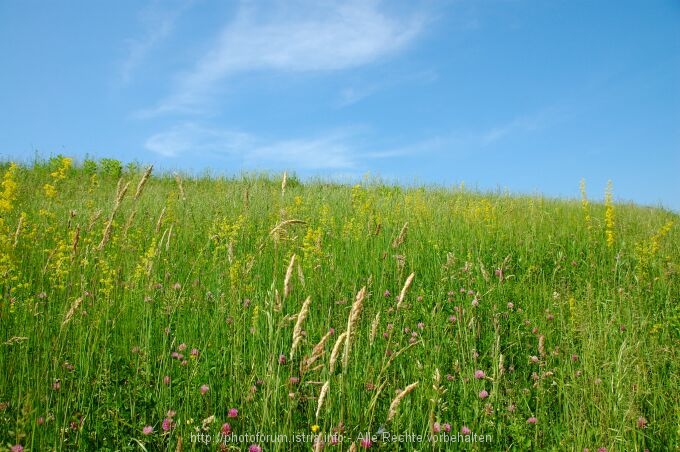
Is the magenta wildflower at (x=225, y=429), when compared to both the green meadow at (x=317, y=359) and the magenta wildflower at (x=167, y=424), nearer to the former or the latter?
the green meadow at (x=317, y=359)

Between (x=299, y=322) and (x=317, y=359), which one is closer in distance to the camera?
(x=299, y=322)

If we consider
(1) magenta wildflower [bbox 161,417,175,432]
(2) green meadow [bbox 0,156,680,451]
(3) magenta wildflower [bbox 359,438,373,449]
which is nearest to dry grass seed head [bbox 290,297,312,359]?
(2) green meadow [bbox 0,156,680,451]

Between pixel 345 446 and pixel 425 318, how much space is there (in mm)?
1597

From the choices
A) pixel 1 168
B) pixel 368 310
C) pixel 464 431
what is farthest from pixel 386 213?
pixel 1 168

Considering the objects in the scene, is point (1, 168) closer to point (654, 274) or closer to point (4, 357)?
point (4, 357)

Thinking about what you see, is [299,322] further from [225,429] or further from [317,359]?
[317,359]

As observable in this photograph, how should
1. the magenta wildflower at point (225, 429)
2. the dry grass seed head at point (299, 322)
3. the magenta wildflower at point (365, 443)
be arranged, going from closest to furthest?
1. the dry grass seed head at point (299, 322)
2. the magenta wildflower at point (365, 443)
3. the magenta wildflower at point (225, 429)

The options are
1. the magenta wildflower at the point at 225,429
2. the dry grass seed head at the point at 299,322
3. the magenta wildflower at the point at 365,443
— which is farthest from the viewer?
the magenta wildflower at the point at 225,429

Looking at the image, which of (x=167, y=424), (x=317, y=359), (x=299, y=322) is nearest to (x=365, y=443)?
(x=317, y=359)

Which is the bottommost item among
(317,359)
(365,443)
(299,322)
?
(365,443)

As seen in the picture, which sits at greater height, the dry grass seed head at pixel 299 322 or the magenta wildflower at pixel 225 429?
the dry grass seed head at pixel 299 322

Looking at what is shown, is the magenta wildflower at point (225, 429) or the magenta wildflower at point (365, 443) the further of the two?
the magenta wildflower at point (225, 429)

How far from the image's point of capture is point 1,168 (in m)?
12.5

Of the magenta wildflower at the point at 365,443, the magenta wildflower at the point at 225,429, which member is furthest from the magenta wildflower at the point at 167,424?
the magenta wildflower at the point at 365,443
